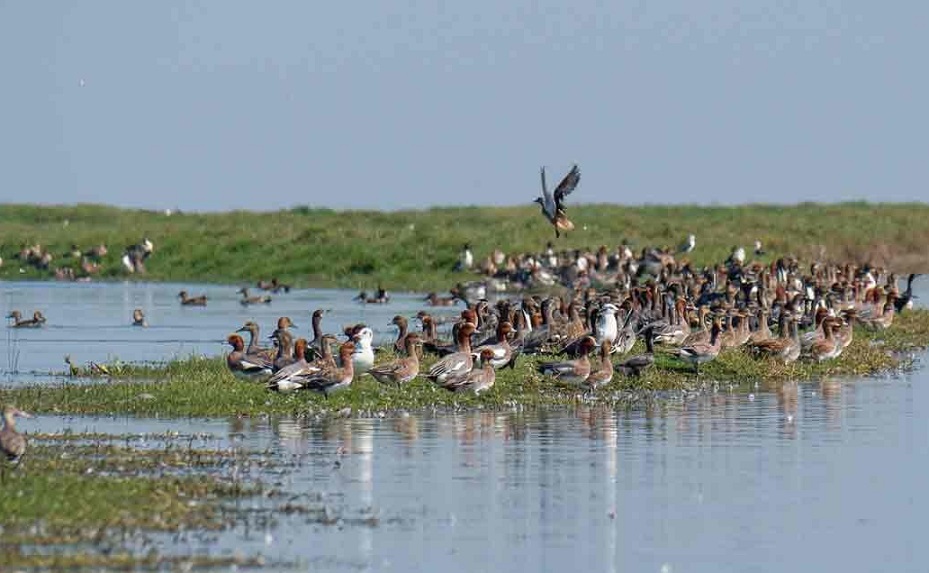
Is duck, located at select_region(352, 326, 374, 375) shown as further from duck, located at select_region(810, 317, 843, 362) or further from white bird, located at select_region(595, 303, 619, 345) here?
duck, located at select_region(810, 317, 843, 362)

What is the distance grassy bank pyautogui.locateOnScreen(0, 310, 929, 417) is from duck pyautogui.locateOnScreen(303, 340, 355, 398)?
19cm

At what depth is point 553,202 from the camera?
1134 inches

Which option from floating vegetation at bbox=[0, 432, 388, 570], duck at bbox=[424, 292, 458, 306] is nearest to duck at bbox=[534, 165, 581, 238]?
floating vegetation at bbox=[0, 432, 388, 570]

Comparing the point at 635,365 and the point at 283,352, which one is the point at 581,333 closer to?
the point at 635,365

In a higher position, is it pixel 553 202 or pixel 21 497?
pixel 553 202

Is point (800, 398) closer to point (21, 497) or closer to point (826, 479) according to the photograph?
point (826, 479)

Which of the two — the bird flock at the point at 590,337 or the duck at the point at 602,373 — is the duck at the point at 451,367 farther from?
the duck at the point at 602,373

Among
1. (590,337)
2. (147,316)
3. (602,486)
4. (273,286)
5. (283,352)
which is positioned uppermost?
(590,337)

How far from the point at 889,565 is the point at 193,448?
7363mm

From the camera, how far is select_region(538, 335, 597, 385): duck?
24094 mm

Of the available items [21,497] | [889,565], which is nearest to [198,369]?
[21,497]

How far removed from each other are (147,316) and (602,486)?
28165 millimetres

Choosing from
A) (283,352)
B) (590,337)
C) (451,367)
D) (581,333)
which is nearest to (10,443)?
(451,367)

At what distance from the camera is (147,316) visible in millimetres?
43875
